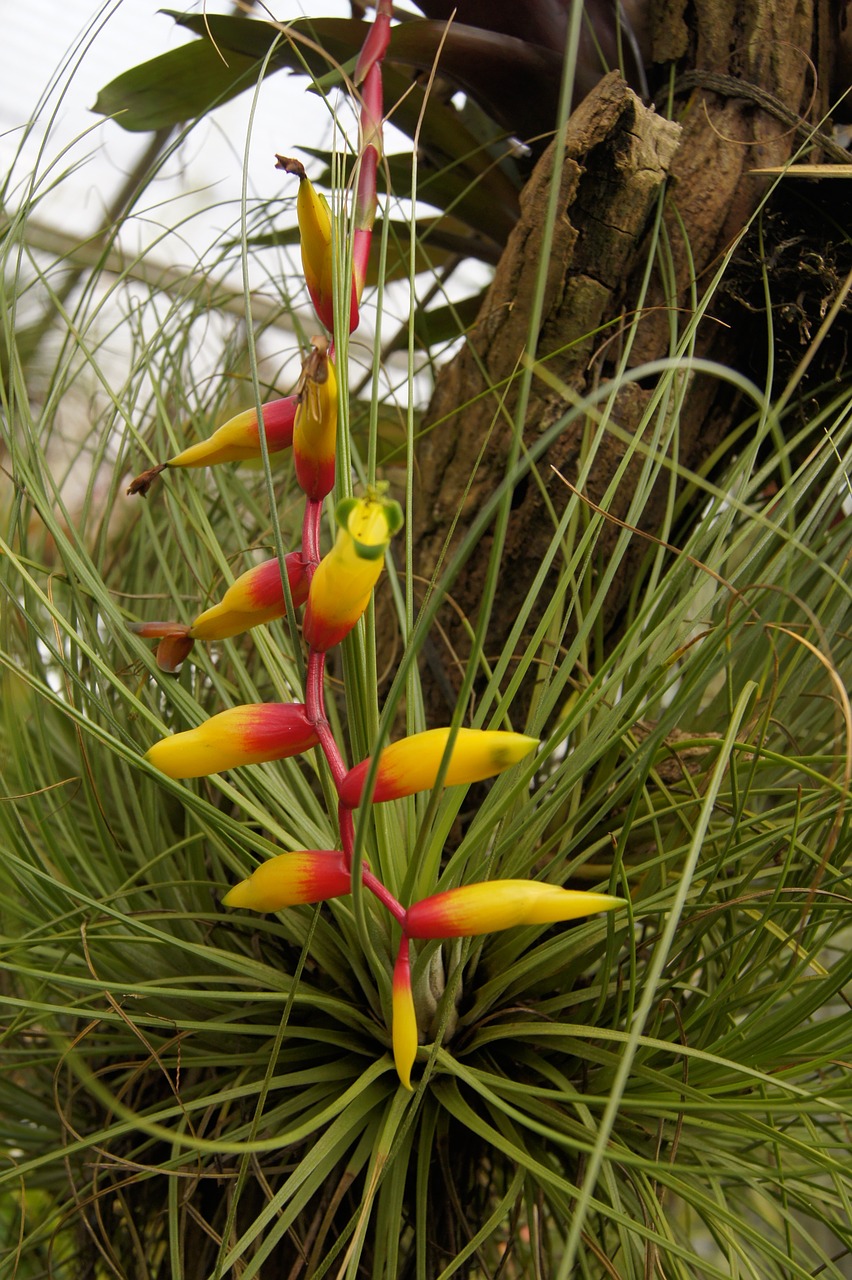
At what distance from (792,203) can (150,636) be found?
1.24ft

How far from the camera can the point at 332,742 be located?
28cm

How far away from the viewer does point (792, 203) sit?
1.51ft

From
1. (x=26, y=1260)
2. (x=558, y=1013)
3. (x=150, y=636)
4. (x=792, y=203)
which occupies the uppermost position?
(x=792, y=203)

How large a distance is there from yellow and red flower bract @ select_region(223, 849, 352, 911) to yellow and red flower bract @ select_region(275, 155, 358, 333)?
0.18m

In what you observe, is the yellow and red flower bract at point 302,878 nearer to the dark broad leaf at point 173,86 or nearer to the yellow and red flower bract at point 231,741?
the yellow and red flower bract at point 231,741

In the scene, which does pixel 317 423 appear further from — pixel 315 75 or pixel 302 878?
pixel 315 75

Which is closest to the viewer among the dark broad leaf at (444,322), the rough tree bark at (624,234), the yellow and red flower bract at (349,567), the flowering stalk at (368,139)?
the yellow and red flower bract at (349,567)

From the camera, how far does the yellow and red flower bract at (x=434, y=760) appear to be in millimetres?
251

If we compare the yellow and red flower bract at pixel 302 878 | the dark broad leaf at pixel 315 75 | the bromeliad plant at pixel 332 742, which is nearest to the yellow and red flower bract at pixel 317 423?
the bromeliad plant at pixel 332 742

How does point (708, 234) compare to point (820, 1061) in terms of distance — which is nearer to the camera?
point (820, 1061)

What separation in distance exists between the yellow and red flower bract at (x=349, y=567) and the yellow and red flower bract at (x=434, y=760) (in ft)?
0.12

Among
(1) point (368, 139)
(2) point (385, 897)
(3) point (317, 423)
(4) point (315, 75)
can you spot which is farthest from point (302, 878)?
(4) point (315, 75)

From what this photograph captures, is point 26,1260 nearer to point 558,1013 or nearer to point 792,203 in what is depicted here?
point 558,1013

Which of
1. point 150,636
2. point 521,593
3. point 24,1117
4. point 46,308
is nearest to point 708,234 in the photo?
point 521,593
